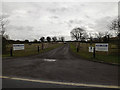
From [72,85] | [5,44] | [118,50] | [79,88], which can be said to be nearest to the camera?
[79,88]

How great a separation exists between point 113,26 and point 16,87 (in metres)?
15.3

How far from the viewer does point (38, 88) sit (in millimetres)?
3336

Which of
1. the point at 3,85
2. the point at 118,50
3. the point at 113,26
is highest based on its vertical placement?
the point at 113,26

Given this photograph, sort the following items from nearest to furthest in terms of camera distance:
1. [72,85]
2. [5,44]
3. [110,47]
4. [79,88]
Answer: [79,88] → [72,85] → [110,47] → [5,44]

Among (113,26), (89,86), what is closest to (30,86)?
(89,86)

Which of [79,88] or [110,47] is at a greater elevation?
[110,47]

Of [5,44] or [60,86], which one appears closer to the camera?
[60,86]

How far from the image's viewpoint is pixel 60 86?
3.46 m

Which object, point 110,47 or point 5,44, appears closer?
point 110,47

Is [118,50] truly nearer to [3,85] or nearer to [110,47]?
[110,47]

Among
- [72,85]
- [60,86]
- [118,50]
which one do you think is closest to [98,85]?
[72,85]

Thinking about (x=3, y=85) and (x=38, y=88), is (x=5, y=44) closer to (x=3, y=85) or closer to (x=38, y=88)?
(x=3, y=85)

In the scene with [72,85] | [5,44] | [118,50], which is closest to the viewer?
[72,85]

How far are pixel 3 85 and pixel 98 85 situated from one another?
4098 mm
